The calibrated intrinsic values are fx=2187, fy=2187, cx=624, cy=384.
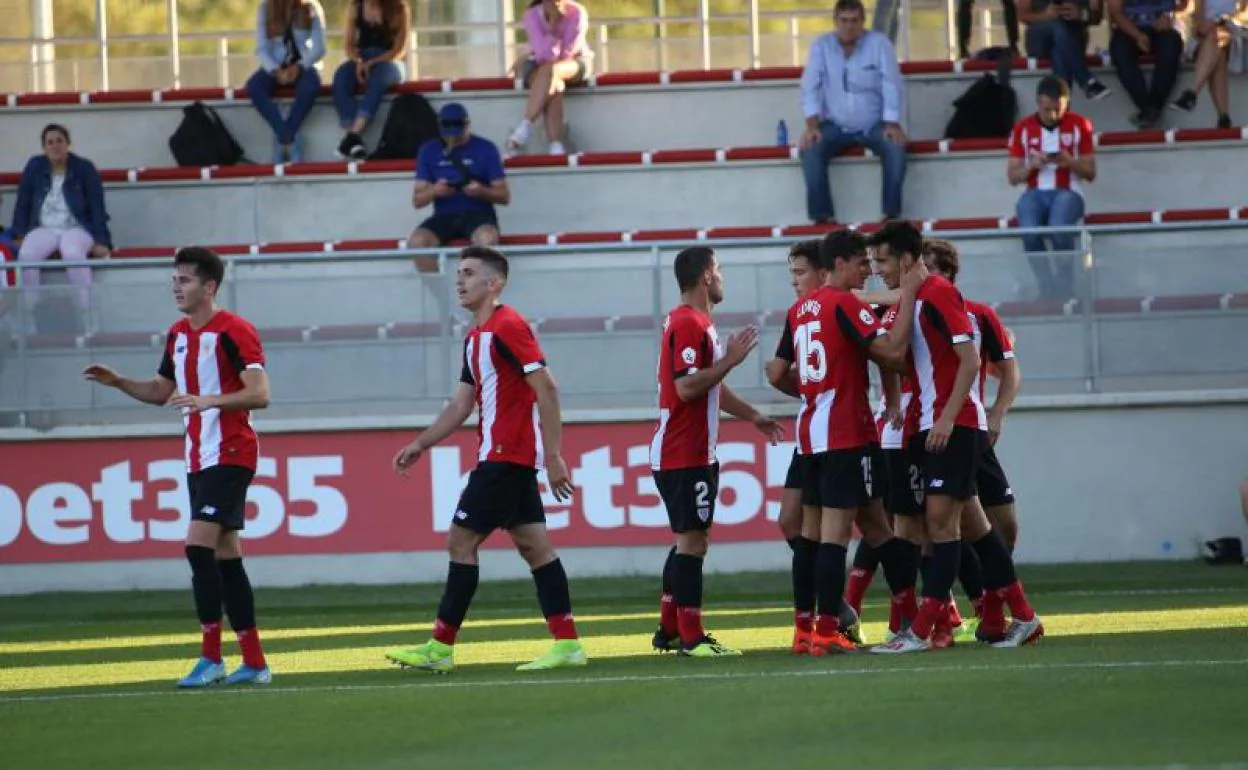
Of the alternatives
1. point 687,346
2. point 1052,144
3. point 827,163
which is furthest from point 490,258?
point 827,163

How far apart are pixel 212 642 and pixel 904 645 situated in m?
3.34

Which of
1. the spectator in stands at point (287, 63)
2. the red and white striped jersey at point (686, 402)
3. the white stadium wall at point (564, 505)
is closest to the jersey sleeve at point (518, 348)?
the red and white striped jersey at point (686, 402)

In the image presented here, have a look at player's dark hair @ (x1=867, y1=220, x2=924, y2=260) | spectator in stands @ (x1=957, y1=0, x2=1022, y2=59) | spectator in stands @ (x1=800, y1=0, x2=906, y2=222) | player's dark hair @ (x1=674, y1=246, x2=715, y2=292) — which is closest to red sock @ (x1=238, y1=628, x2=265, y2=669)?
player's dark hair @ (x1=674, y1=246, x2=715, y2=292)

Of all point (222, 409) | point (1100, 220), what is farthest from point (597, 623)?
point (1100, 220)

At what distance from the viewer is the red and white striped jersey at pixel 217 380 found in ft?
33.9

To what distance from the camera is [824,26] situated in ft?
78.9

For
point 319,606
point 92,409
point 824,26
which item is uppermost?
point 824,26

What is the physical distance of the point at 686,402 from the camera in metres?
11.1

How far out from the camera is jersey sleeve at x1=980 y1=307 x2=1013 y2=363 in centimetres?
1130

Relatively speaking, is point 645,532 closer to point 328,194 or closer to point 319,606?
point 319,606

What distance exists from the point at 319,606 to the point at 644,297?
350 cm

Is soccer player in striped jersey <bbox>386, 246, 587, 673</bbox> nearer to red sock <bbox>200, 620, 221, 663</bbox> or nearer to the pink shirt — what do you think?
red sock <bbox>200, 620, 221, 663</bbox>

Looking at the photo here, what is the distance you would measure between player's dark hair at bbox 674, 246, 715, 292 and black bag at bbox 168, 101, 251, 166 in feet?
37.8

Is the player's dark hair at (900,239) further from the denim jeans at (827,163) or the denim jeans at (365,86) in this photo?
the denim jeans at (365,86)
